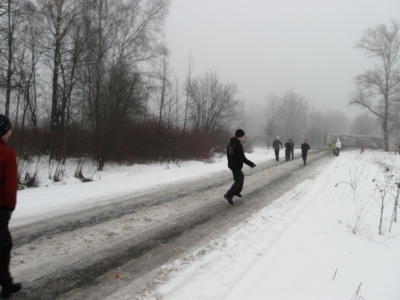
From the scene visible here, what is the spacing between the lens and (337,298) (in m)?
2.62

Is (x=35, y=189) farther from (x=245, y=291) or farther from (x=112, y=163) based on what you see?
(x=245, y=291)

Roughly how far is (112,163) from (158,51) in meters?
10.9

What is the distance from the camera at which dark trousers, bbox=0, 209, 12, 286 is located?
261 centimetres

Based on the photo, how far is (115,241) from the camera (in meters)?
4.02

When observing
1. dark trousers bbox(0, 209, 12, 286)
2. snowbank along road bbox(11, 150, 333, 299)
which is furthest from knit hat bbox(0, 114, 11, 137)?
snowbank along road bbox(11, 150, 333, 299)

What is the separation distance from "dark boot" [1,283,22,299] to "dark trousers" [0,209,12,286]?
0.04 meters

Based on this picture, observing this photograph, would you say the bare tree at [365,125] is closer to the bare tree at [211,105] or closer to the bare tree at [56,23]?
the bare tree at [211,105]

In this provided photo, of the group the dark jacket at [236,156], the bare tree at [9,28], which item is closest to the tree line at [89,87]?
the bare tree at [9,28]

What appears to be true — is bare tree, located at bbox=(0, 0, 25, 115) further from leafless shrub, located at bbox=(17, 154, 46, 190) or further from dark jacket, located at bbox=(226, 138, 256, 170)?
dark jacket, located at bbox=(226, 138, 256, 170)

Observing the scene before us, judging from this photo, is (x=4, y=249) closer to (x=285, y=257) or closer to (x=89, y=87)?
(x=285, y=257)

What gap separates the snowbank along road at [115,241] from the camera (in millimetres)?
2881

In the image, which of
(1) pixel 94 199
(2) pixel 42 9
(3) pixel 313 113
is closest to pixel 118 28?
(2) pixel 42 9

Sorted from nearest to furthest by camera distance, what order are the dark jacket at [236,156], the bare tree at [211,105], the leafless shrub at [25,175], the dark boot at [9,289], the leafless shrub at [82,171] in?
1. the dark boot at [9,289]
2. the dark jacket at [236,156]
3. the leafless shrub at [25,175]
4. the leafless shrub at [82,171]
5. the bare tree at [211,105]

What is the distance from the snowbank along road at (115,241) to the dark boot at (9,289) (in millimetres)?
60
